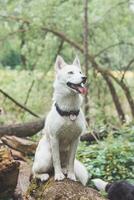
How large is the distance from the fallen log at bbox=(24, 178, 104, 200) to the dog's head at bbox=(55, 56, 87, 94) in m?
1.03

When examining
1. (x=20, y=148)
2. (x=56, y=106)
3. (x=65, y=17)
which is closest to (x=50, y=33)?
(x=65, y=17)

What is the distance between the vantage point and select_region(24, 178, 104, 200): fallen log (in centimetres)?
532

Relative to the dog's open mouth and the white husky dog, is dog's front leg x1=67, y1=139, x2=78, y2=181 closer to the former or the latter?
the white husky dog

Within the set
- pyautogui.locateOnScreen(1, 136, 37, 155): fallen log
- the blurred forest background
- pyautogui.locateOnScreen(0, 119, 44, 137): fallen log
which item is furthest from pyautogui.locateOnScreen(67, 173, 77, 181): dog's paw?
the blurred forest background

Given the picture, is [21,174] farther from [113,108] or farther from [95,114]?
[113,108]

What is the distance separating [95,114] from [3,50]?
3411 mm

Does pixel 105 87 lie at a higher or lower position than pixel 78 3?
lower

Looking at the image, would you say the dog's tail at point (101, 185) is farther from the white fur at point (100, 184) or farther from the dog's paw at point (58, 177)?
the dog's paw at point (58, 177)

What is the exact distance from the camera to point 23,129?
10.4 meters

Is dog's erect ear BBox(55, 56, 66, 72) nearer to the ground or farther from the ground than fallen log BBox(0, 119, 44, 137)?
farther from the ground

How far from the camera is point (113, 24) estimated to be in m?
14.2

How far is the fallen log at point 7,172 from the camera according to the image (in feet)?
20.5

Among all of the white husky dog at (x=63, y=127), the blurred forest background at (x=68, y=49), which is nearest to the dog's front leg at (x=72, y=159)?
the white husky dog at (x=63, y=127)

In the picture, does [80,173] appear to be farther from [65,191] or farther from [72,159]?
[65,191]
